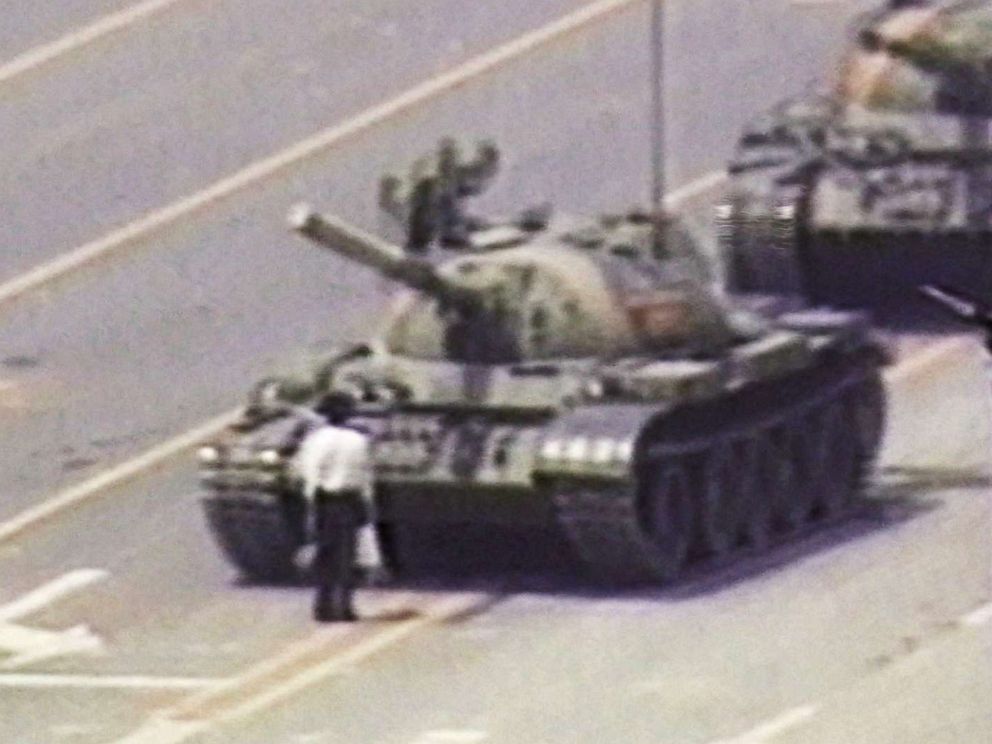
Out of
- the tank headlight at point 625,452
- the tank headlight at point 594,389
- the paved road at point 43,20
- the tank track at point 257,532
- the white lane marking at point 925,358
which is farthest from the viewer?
the paved road at point 43,20

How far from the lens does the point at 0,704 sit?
92.0ft

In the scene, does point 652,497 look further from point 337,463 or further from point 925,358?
point 925,358

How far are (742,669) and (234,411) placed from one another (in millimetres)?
8453

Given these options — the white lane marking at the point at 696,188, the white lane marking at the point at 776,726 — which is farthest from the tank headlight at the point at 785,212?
the white lane marking at the point at 776,726

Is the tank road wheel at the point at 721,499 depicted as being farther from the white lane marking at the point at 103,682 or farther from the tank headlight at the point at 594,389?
the white lane marking at the point at 103,682

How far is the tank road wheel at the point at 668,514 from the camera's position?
30.0m

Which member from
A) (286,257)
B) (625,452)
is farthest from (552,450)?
(286,257)

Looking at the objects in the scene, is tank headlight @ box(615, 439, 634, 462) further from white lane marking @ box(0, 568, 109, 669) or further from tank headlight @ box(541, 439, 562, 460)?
white lane marking @ box(0, 568, 109, 669)

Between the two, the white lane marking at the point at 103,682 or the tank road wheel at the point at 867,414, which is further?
the tank road wheel at the point at 867,414

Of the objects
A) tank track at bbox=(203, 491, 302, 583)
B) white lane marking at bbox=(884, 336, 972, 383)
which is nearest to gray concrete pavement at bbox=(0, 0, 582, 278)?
white lane marking at bbox=(884, 336, 972, 383)

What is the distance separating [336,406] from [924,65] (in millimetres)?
9868

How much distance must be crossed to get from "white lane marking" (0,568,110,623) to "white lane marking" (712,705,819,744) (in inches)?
243

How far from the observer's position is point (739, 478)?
1233 inches

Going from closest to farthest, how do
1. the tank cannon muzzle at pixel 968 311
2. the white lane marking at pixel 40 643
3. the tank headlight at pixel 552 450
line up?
the tank cannon muzzle at pixel 968 311, the white lane marking at pixel 40 643, the tank headlight at pixel 552 450
